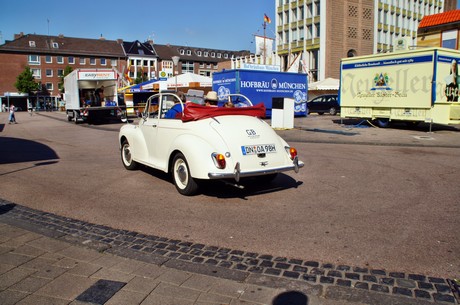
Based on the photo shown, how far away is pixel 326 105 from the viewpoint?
3309 centimetres

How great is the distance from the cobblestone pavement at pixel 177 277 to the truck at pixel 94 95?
24.0 metres

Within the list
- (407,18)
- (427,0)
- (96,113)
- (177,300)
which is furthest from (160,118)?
(427,0)

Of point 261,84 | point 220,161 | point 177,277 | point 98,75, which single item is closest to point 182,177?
point 220,161

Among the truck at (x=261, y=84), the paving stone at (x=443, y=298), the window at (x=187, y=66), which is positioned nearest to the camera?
the paving stone at (x=443, y=298)

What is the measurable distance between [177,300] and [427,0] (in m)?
85.3

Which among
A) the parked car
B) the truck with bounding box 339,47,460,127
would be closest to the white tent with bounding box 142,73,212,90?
the parked car

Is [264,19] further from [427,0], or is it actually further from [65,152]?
[65,152]

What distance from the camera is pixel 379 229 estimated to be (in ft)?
16.0

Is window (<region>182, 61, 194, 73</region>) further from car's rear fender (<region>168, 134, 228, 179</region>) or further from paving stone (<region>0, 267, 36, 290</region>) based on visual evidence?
paving stone (<region>0, 267, 36, 290</region>)

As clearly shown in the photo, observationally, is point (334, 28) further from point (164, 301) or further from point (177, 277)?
point (164, 301)

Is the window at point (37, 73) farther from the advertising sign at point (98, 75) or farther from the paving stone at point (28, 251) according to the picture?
the paving stone at point (28, 251)

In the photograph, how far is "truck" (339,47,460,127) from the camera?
16.7 m

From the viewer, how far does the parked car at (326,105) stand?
32906 millimetres

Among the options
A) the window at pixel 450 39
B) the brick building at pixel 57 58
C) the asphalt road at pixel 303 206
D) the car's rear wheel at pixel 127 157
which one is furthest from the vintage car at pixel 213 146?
the brick building at pixel 57 58
